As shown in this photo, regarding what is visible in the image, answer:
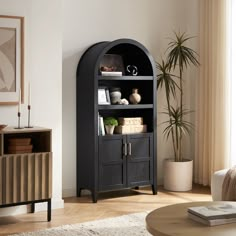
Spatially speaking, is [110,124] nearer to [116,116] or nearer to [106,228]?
[116,116]

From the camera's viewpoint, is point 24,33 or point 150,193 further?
point 150,193

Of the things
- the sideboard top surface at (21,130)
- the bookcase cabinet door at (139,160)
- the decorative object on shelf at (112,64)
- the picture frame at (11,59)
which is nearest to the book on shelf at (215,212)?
the sideboard top surface at (21,130)

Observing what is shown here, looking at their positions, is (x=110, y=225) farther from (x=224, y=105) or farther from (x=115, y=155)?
(x=224, y=105)

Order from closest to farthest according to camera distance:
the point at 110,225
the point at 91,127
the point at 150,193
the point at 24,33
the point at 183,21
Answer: the point at 110,225 < the point at 24,33 < the point at 91,127 < the point at 150,193 < the point at 183,21

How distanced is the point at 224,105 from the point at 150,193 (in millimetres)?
1320

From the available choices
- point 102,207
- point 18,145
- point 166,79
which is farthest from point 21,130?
point 166,79

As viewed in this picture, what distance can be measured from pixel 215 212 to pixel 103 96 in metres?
2.69

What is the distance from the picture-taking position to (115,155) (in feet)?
17.3

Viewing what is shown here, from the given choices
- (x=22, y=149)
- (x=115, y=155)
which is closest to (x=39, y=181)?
(x=22, y=149)

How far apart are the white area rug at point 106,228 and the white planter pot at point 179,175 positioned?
1395 mm

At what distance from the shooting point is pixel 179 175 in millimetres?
5762

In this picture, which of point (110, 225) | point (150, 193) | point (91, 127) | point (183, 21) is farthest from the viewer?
point (183, 21)

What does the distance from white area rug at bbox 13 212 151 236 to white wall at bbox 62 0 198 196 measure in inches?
47.1

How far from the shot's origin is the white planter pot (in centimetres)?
577
